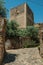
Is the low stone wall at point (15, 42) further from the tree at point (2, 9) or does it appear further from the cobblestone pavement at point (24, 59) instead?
the cobblestone pavement at point (24, 59)

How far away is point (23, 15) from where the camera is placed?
2952 centimetres

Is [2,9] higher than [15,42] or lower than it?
higher

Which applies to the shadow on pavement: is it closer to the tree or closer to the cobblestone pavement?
the cobblestone pavement

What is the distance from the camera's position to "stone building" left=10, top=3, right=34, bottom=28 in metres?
29.1

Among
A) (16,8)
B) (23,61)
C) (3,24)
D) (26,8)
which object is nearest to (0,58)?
(23,61)

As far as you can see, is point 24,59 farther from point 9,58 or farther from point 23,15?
point 23,15

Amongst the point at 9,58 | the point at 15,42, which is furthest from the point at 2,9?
the point at 9,58

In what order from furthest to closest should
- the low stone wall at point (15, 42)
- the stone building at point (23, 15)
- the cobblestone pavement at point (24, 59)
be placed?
the stone building at point (23, 15), the low stone wall at point (15, 42), the cobblestone pavement at point (24, 59)

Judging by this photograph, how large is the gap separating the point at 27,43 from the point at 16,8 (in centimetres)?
1411

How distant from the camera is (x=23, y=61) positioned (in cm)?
1110

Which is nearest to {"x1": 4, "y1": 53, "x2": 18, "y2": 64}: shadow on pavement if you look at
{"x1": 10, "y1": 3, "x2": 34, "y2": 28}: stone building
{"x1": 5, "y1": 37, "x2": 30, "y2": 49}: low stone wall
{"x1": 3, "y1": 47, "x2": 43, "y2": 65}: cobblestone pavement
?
{"x1": 3, "y1": 47, "x2": 43, "y2": 65}: cobblestone pavement

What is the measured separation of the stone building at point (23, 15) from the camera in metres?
29.1

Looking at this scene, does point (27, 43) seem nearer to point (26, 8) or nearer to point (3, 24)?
point (3, 24)

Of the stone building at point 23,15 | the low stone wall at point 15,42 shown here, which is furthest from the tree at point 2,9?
the stone building at point 23,15
